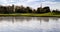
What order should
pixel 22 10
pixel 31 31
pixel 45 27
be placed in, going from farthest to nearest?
1. pixel 22 10
2. pixel 45 27
3. pixel 31 31

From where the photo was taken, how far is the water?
6.45ft

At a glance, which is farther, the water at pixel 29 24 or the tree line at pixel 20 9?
the tree line at pixel 20 9

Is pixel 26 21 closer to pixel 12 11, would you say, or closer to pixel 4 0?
pixel 12 11

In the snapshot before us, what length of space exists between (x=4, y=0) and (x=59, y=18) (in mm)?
962

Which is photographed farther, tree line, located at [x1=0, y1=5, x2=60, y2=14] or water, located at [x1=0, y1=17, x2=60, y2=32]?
tree line, located at [x1=0, y1=5, x2=60, y2=14]

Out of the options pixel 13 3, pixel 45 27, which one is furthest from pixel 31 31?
pixel 13 3

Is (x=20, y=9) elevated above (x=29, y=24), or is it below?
above

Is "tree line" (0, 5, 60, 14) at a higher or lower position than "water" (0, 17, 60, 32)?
higher

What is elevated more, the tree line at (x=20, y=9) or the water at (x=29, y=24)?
the tree line at (x=20, y=9)

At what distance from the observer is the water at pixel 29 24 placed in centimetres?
196

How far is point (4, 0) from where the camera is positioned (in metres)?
2.14

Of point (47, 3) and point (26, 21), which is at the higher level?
point (47, 3)

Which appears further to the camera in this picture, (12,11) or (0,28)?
(12,11)

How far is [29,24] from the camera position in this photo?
6.92ft
